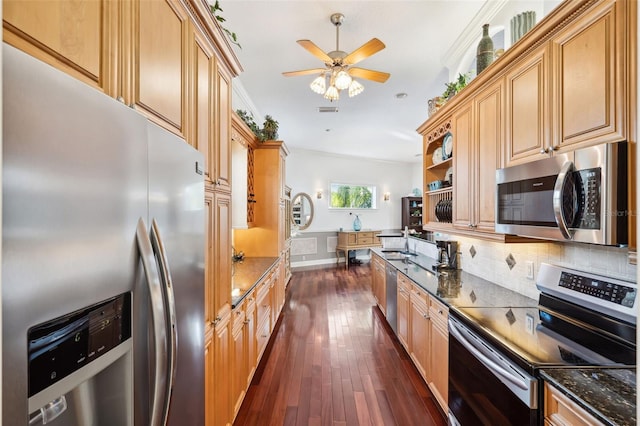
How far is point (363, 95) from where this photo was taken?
13.6 ft

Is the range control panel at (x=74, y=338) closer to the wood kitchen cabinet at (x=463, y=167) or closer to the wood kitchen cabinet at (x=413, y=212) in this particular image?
the wood kitchen cabinet at (x=463, y=167)

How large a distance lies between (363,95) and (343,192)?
4160 millimetres

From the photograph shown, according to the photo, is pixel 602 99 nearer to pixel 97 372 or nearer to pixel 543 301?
pixel 543 301

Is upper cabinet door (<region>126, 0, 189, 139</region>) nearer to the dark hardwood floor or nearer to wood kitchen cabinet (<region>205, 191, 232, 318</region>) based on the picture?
wood kitchen cabinet (<region>205, 191, 232, 318</region>)

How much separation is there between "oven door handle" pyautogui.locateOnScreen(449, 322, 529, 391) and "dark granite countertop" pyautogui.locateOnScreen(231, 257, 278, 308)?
1.40 meters

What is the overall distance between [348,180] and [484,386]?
23.3 feet

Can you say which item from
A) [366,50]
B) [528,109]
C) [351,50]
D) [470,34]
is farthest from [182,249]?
[470,34]

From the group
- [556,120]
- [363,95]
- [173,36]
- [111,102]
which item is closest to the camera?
[111,102]

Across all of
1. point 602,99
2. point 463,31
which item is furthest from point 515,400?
point 463,31

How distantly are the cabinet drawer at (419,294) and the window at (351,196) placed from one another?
17.9ft

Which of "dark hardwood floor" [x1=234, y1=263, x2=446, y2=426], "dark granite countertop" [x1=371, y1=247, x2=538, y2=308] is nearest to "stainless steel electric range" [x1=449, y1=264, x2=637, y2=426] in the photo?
"dark granite countertop" [x1=371, y1=247, x2=538, y2=308]

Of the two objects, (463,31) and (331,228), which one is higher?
(463,31)

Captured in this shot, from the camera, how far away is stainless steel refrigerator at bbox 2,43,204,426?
42 cm

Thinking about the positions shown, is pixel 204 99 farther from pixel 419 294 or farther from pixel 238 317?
pixel 419 294
